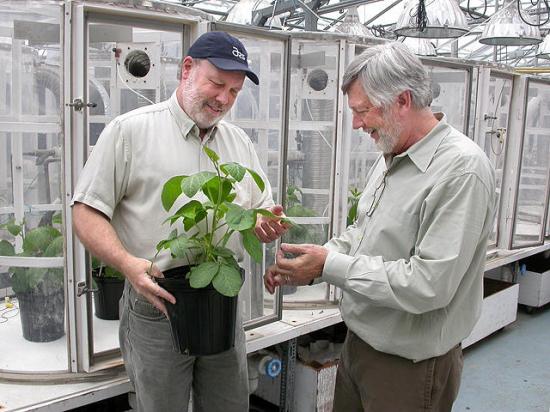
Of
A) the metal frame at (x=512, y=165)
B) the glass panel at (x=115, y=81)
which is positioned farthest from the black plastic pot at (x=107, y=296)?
the metal frame at (x=512, y=165)

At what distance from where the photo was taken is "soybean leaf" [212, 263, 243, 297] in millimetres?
1363

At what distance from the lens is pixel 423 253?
1.37 m

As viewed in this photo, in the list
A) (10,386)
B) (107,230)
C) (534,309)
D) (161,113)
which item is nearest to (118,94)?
(161,113)

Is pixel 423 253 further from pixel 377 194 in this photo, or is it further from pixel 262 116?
pixel 262 116

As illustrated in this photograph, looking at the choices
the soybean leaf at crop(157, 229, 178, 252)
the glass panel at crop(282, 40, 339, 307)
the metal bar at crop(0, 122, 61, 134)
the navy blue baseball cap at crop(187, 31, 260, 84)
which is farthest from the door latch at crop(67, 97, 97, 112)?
the glass panel at crop(282, 40, 339, 307)

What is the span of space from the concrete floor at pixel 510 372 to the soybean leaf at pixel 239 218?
208 centimetres

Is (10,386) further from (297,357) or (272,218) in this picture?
(297,357)

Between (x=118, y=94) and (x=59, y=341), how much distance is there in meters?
0.89

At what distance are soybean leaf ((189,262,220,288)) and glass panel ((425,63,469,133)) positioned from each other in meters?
2.16

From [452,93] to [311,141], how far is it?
1.08 metres

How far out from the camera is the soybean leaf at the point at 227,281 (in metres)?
1.36

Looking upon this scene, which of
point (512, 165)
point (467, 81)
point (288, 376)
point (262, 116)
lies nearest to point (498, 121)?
point (512, 165)

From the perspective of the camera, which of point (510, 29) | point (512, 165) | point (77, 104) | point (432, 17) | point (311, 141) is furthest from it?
point (510, 29)

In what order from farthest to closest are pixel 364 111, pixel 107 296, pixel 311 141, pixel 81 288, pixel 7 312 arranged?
1. pixel 311 141
2. pixel 7 312
3. pixel 107 296
4. pixel 81 288
5. pixel 364 111
